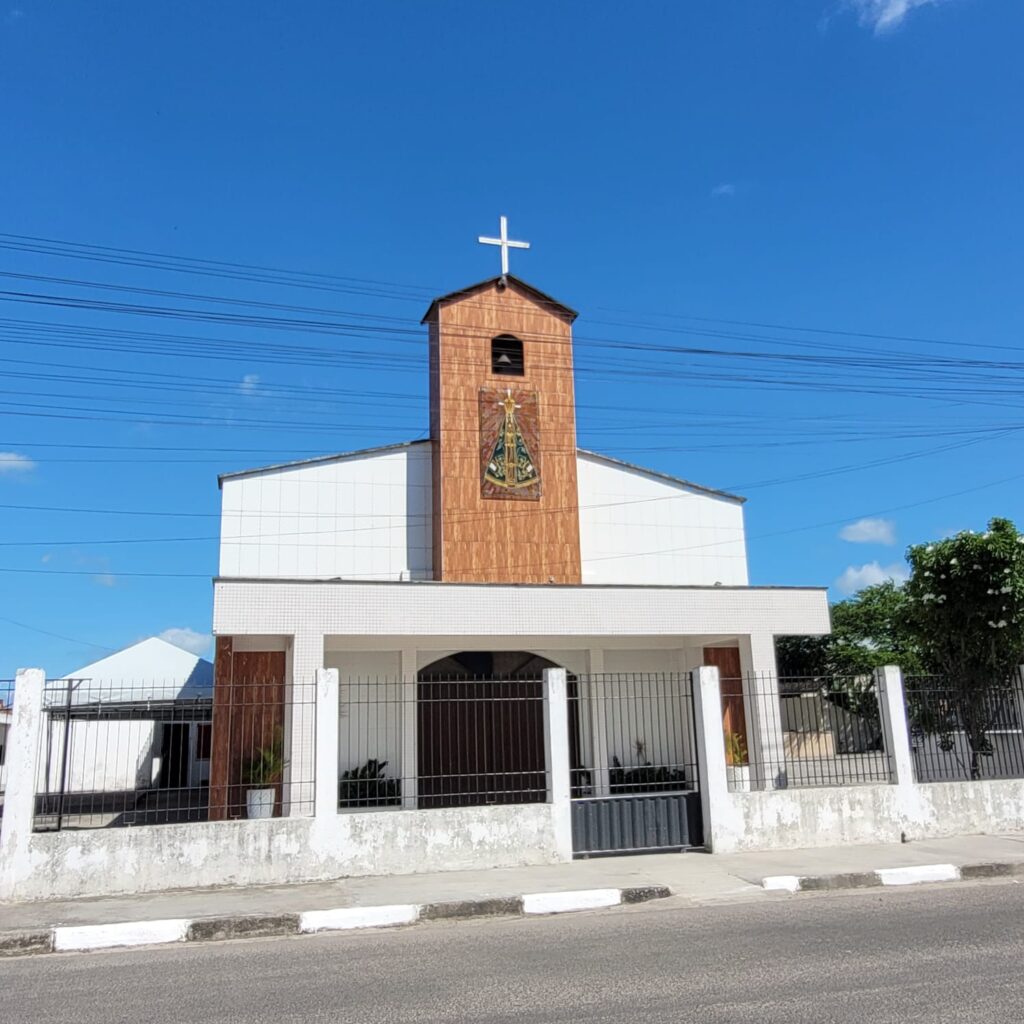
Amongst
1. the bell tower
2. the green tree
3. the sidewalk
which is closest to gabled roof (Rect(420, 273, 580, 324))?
the bell tower

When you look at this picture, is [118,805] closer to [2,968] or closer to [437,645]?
[437,645]

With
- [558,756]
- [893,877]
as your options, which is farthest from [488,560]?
[893,877]

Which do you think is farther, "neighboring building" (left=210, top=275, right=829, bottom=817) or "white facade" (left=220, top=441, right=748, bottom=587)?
"white facade" (left=220, top=441, right=748, bottom=587)

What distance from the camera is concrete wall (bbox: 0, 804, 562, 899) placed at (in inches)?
376

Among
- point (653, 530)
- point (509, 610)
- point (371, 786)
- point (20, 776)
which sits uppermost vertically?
point (653, 530)

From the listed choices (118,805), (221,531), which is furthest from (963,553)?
(118,805)

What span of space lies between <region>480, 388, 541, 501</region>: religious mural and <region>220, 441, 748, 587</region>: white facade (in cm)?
141

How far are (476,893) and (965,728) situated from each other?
8.28m

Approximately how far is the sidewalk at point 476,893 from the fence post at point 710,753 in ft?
1.60

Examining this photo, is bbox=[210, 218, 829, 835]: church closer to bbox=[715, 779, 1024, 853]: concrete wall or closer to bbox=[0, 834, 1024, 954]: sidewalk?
bbox=[715, 779, 1024, 853]: concrete wall

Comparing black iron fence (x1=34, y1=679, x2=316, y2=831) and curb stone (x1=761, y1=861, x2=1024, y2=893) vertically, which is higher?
black iron fence (x1=34, y1=679, x2=316, y2=831)

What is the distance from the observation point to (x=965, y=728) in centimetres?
1360

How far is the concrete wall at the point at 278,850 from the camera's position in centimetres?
955

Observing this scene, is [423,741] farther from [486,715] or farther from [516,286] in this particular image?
[516,286]
